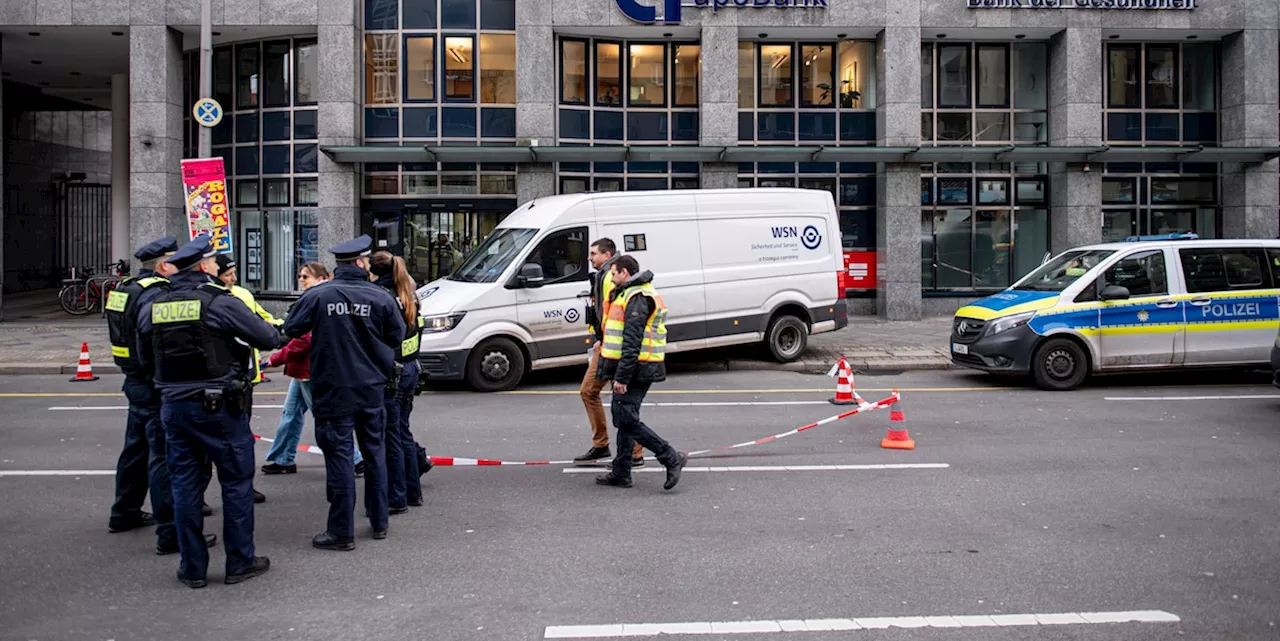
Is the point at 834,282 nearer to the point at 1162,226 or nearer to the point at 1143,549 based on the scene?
the point at 1143,549

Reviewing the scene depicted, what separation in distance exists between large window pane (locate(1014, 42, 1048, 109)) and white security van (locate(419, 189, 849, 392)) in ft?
31.9

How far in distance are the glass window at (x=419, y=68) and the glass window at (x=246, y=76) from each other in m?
3.40

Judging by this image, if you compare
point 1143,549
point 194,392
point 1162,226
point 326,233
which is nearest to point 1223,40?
point 1162,226

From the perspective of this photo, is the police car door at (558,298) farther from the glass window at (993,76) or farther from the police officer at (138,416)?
the glass window at (993,76)

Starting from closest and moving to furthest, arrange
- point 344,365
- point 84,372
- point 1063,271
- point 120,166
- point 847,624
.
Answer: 1. point 847,624
2. point 344,365
3. point 1063,271
4. point 84,372
5. point 120,166

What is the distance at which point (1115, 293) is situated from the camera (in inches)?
519

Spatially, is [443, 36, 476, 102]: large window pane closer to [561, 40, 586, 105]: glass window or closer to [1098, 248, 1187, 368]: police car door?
[561, 40, 586, 105]: glass window

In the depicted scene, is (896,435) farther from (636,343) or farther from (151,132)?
(151,132)

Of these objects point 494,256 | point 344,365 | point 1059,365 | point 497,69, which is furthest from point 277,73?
point 344,365

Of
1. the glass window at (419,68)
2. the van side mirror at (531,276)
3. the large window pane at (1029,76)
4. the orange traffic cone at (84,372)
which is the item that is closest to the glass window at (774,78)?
the large window pane at (1029,76)

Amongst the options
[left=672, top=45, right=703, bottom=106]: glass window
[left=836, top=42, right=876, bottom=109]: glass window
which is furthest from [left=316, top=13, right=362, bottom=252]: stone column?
[left=836, top=42, right=876, bottom=109]: glass window

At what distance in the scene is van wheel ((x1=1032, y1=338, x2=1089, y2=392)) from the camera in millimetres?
13367

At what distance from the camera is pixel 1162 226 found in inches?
944

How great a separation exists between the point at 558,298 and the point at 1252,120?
659 inches
